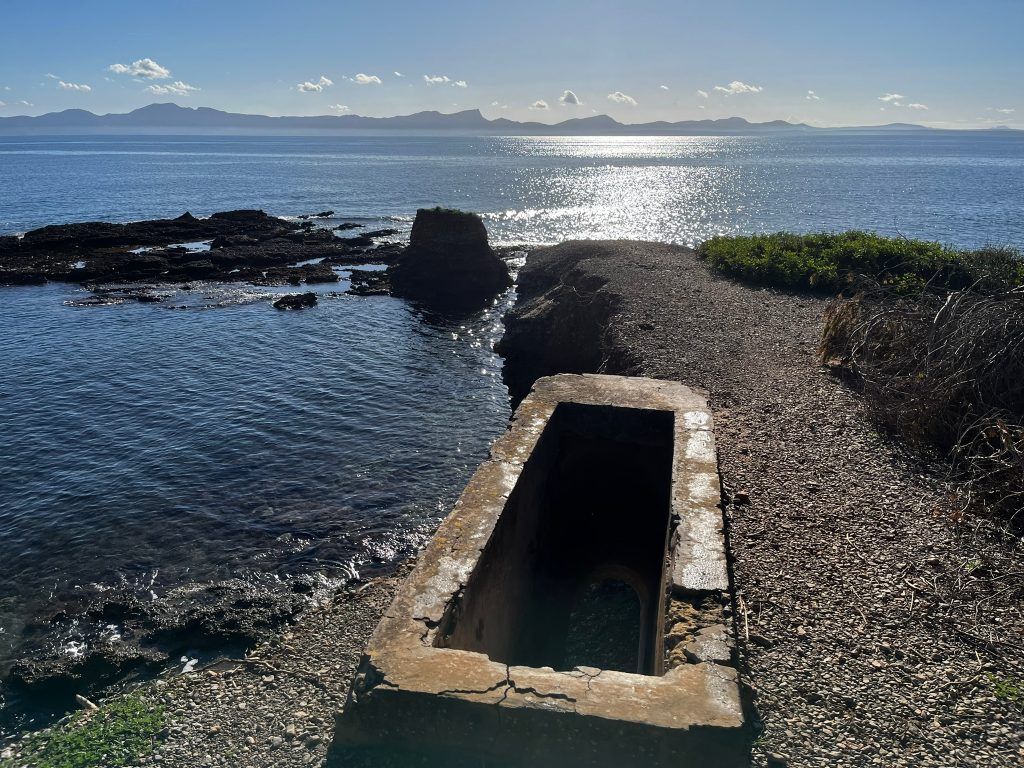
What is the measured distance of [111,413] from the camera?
16391 mm

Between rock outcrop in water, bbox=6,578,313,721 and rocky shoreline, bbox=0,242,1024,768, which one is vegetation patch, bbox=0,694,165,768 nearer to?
rocky shoreline, bbox=0,242,1024,768

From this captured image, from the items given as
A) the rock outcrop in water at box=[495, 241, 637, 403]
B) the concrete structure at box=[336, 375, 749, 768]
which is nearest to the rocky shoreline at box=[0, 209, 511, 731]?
the concrete structure at box=[336, 375, 749, 768]

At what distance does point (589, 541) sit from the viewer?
36.4 feet

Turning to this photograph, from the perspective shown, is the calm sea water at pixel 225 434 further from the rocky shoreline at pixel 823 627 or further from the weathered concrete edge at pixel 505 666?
the weathered concrete edge at pixel 505 666

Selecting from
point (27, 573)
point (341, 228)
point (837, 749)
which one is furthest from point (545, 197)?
point (837, 749)

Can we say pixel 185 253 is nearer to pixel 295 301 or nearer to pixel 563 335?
pixel 295 301

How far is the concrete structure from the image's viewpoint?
14.9 ft

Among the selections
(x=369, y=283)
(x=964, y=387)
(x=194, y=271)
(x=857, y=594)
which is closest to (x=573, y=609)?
(x=857, y=594)

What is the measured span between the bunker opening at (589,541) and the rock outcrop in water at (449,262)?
20.3 m

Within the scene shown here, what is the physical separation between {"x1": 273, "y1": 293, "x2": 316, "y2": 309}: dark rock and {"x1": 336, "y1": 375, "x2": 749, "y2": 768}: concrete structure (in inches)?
738

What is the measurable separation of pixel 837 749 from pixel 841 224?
47.9 metres

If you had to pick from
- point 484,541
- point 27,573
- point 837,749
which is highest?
point 484,541

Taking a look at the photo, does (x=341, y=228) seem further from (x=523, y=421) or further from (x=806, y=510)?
(x=806, y=510)

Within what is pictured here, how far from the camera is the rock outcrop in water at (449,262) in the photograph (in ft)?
99.8
